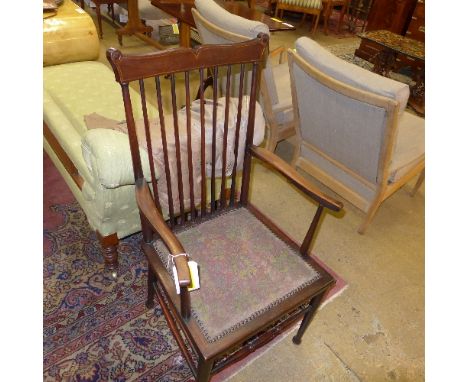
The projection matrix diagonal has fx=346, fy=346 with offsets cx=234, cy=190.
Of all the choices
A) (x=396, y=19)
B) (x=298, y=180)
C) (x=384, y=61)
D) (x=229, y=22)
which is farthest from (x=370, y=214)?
(x=396, y=19)

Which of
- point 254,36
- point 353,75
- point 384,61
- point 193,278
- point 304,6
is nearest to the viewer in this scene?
point 193,278

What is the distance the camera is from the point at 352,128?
1765 millimetres

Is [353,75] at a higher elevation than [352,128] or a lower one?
higher

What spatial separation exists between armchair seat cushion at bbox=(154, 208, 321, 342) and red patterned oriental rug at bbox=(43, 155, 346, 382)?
503mm

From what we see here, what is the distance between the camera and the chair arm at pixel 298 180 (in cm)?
124

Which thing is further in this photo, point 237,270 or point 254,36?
point 254,36

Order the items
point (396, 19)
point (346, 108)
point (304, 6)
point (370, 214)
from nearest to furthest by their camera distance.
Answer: point (346, 108)
point (370, 214)
point (396, 19)
point (304, 6)

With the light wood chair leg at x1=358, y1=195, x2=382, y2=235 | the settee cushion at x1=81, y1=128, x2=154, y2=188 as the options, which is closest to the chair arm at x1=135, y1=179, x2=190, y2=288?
the settee cushion at x1=81, y1=128, x2=154, y2=188

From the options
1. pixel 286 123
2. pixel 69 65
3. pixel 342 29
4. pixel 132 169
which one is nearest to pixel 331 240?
pixel 286 123

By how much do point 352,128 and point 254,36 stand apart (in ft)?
2.51

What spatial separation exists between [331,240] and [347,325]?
57 centimetres

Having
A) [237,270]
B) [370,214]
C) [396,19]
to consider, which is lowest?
[370,214]

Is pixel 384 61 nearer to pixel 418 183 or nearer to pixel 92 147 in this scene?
pixel 418 183

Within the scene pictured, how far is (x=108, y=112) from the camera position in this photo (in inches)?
81.9
